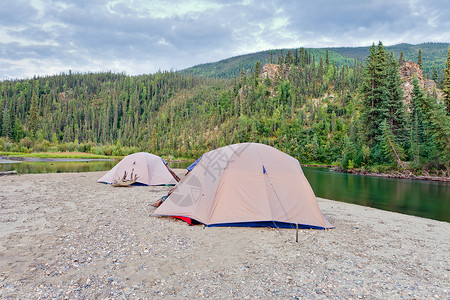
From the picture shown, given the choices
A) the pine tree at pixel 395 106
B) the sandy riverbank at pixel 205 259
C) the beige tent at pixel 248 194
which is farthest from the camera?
the pine tree at pixel 395 106

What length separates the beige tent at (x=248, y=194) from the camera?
8.16m

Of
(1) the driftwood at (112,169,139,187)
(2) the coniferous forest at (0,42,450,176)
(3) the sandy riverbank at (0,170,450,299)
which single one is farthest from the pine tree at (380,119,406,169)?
(1) the driftwood at (112,169,139,187)

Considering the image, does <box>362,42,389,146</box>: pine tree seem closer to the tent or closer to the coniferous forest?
the coniferous forest

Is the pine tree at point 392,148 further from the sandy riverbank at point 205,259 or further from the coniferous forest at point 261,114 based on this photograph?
the sandy riverbank at point 205,259

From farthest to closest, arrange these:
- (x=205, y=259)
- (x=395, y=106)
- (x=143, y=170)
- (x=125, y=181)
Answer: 1. (x=395, y=106)
2. (x=143, y=170)
3. (x=125, y=181)
4. (x=205, y=259)

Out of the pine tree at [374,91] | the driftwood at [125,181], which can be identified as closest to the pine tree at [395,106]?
the pine tree at [374,91]

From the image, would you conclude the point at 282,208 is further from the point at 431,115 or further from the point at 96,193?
the point at 431,115

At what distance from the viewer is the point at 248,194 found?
8320 millimetres

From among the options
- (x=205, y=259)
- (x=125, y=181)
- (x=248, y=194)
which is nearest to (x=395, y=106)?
(x=125, y=181)

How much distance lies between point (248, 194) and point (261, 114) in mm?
93057

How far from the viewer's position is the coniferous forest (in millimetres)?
40906

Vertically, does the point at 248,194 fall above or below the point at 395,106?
below

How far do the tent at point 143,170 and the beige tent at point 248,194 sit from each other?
8801mm

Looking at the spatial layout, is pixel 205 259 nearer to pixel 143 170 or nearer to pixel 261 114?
pixel 143 170
